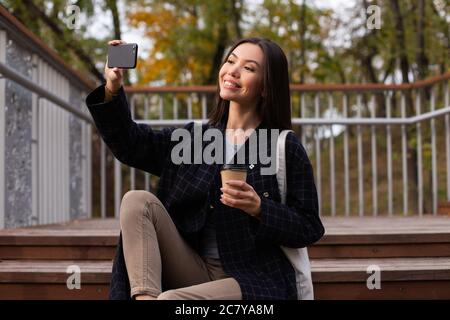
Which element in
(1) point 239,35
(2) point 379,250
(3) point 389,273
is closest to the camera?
(3) point 389,273

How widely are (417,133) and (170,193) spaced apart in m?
3.61

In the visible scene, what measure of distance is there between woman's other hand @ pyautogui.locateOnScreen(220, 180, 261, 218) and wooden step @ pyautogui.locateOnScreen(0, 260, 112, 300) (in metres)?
1.03

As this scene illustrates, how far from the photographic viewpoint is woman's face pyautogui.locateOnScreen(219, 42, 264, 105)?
6.95 ft

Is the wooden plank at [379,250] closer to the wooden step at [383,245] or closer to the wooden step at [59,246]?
the wooden step at [383,245]

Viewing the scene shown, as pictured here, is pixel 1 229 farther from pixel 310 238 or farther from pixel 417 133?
pixel 417 133

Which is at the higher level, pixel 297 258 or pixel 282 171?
pixel 282 171

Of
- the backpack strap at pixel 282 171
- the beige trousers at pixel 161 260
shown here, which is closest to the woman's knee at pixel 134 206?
the beige trousers at pixel 161 260

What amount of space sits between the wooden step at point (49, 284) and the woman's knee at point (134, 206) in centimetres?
76

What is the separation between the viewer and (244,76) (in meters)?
2.12

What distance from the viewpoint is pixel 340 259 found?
2.97 m

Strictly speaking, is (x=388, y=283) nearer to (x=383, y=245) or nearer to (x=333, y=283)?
(x=333, y=283)

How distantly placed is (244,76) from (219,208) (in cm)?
46

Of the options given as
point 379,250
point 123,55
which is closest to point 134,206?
point 123,55

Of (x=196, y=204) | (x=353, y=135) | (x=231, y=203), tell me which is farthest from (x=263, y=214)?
(x=353, y=135)
